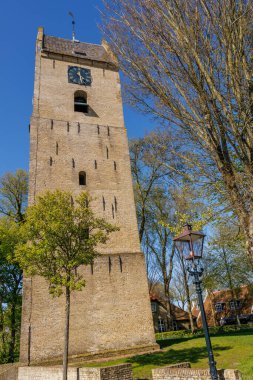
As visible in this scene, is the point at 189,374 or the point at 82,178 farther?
the point at 82,178

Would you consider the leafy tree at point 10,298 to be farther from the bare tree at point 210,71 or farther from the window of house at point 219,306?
the window of house at point 219,306

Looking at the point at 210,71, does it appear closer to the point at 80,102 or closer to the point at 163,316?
the point at 80,102

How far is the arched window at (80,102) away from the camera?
1930 cm

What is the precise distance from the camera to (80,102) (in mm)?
19781

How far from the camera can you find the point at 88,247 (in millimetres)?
10508

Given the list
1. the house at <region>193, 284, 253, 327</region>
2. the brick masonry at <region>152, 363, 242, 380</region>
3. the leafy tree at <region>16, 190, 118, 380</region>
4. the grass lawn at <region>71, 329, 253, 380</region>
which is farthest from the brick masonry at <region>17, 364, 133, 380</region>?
the house at <region>193, 284, 253, 327</region>

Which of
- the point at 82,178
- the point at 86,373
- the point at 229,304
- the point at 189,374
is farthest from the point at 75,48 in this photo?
the point at 229,304

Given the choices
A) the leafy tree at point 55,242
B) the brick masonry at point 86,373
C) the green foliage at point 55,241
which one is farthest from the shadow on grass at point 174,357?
the green foliage at point 55,241

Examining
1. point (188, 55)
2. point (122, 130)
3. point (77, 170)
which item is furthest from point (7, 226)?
point (188, 55)

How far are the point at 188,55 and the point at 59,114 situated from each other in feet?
39.9

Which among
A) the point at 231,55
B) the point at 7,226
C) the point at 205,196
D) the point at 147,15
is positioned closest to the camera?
the point at 231,55

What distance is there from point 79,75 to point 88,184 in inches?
327

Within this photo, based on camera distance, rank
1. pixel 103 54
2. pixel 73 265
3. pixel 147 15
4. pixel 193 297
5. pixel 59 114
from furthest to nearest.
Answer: pixel 193 297 < pixel 103 54 < pixel 59 114 < pixel 73 265 < pixel 147 15

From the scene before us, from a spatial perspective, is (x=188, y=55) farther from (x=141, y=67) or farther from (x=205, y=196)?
(x=205, y=196)
